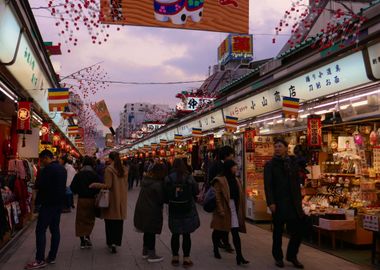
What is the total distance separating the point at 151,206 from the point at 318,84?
5.25m

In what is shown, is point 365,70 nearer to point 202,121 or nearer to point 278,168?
point 278,168

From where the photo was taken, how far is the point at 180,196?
20.5 feet

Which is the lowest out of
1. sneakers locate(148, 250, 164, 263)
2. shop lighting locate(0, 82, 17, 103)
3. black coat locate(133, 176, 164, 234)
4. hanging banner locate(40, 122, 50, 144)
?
sneakers locate(148, 250, 164, 263)

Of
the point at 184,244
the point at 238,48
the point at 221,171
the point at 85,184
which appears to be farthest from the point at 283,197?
the point at 238,48

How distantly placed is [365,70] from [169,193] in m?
4.62

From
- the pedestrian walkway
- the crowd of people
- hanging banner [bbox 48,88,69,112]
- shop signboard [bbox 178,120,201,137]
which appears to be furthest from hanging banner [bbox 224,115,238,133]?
the crowd of people

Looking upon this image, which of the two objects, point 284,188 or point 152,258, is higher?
point 284,188

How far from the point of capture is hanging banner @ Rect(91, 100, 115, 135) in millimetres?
22016

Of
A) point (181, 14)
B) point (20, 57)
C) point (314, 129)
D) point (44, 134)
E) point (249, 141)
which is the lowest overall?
point (249, 141)

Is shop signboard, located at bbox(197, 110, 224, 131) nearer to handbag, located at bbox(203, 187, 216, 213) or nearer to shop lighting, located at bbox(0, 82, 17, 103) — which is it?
shop lighting, located at bbox(0, 82, 17, 103)

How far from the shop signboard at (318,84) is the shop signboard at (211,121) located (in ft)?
14.1

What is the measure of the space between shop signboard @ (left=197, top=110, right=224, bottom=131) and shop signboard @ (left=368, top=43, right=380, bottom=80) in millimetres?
10300

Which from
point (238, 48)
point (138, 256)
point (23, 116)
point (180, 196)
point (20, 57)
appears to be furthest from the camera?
point (238, 48)

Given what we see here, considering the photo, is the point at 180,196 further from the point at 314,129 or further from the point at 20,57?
the point at 20,57
